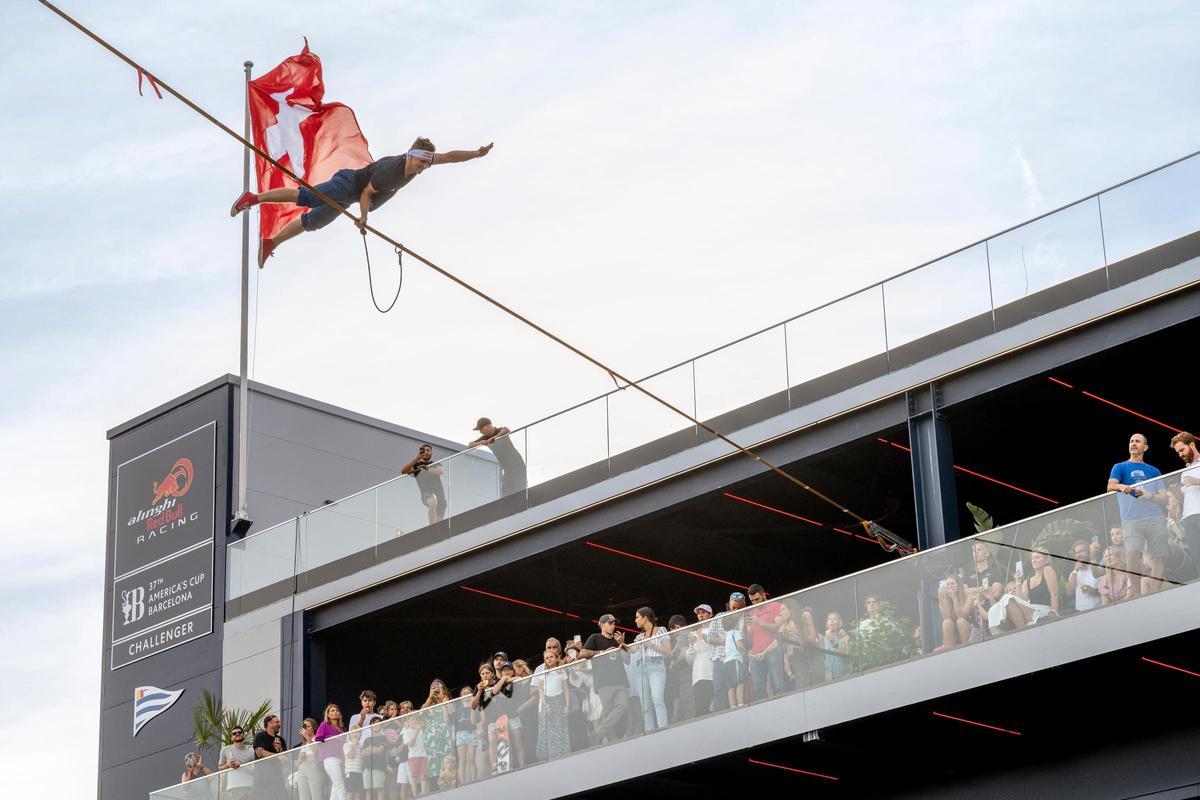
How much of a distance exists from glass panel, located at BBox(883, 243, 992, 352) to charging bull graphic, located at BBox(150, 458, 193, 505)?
13.0 m

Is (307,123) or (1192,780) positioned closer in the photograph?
(1192,780)

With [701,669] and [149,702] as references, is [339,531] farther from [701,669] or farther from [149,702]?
[701,669]

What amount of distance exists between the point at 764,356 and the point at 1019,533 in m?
6.49

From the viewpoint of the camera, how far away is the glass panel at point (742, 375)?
71.3 feet

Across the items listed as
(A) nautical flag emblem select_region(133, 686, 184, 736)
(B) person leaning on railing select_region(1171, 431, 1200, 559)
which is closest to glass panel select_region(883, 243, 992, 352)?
(B) person leaning on railing select_region(1171, 431, 1200, 559)

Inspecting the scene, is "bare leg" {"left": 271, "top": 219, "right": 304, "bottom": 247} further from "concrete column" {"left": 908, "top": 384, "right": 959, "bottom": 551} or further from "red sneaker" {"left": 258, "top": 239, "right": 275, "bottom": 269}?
"concrete column" {"left": 908, "top": 384, "right": 959, "bottom": 551}

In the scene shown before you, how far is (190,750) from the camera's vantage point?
26.6m

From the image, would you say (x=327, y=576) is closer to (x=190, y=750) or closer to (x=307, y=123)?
(x=190, y=750)

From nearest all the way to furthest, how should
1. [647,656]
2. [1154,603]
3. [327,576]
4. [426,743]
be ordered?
[1154,603] → [647,656] → [426,743] → [327,576]

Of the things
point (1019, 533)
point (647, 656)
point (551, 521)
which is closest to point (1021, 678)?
point (1019, 533)

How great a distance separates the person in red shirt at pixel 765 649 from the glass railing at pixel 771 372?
14.1 ft

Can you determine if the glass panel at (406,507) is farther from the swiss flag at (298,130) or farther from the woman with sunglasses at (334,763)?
the woman with sunglasses at (334,763)

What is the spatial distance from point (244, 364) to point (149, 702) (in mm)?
5544

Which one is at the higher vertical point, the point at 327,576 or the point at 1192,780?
the point at 327,576
